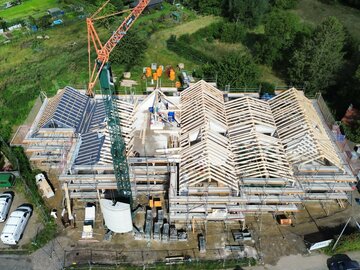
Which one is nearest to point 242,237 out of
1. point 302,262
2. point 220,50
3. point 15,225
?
point 302,262

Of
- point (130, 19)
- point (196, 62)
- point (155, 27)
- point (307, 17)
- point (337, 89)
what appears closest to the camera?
point (337, 89)

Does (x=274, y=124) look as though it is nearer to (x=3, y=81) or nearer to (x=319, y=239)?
(x=319, y=239)

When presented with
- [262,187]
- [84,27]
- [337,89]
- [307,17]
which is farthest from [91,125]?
[307,17]

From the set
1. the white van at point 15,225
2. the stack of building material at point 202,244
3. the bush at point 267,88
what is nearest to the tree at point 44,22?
the bush at point 267,88

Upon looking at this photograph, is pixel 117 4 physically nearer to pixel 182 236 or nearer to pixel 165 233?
pixel 165 233

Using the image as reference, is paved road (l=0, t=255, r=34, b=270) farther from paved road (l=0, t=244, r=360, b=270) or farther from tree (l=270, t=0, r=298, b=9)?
tree (l=270, t=0, r=298, b=9)

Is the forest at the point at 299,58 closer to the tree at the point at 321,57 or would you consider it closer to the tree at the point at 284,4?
the tree at the point at 321,57
